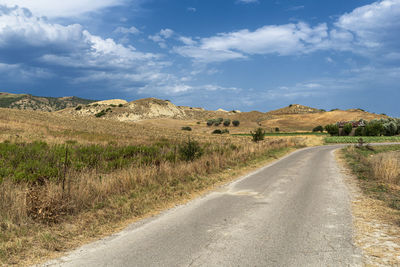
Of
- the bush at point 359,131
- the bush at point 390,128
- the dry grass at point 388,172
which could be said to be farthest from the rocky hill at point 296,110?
the dry grass at point 388,172

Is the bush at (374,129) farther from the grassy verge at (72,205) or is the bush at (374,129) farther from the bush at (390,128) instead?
the grassy verge at (72,205)

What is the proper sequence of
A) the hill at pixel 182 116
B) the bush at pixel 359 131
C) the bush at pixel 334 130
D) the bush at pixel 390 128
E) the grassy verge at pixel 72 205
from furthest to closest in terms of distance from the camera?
the hill at pixel 182 116 → the bush at pixel 334 130 → the bush at pixel 390 128 → the bush at pixel 359 131 → the grassy verge at pixel 72 205

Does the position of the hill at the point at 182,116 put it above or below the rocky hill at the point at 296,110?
below

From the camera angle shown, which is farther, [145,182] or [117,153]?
[117,153]

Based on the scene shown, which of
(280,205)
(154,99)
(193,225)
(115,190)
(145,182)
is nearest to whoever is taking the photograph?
(193,225)

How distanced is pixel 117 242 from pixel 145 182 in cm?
495

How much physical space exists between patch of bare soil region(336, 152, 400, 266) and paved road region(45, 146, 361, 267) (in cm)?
22

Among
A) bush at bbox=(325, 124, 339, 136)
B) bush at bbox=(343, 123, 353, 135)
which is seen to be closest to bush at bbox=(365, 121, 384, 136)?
bush at bbox=(343, 123, 353, 135)

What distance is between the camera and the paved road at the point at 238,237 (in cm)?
489

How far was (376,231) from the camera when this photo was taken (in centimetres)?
642

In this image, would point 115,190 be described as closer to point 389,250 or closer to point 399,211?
point 389,250

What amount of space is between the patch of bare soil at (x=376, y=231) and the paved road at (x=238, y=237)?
0.73 ft

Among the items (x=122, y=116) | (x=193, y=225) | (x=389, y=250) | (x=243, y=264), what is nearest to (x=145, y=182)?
(x=193, y=225)

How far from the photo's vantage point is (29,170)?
10969mm
